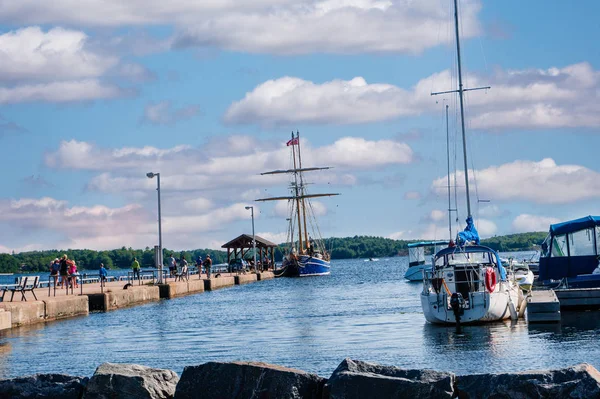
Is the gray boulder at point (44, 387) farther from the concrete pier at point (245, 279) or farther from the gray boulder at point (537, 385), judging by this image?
the concrete pier at point (245, 279)

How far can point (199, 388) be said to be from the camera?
43.0 feet

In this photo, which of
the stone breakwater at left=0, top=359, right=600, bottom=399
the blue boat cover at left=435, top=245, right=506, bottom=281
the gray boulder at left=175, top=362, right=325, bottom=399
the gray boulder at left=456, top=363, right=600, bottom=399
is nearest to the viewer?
the gray boulder at left=456, top=363, right=600, bottom=399

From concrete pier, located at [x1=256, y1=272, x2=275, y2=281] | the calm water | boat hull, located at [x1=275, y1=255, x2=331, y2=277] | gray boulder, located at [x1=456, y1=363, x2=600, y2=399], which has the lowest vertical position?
the calm water

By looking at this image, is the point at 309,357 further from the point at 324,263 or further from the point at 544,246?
the point at 324,263

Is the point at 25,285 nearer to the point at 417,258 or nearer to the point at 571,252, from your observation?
the point at 571,252

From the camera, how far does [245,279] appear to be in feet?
282

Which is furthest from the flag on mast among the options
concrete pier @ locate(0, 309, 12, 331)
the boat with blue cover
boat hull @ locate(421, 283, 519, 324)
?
concrete pier @ locate(0, 309, 12, 331)

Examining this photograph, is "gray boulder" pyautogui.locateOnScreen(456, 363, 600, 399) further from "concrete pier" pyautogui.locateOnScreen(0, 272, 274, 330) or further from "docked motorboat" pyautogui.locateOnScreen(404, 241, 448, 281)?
"docked motorboat" pyautogui.locateOnScreen(404, 241, 448, 281)

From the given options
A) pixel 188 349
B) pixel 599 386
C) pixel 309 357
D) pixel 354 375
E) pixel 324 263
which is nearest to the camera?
pixel 599 386

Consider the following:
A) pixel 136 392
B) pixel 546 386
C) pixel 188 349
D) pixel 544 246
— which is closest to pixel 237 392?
pixel 136 392

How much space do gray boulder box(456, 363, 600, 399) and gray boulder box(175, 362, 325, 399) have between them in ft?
6.57

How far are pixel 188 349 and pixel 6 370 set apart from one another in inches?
238

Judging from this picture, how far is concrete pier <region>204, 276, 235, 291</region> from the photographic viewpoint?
6812 centimetres

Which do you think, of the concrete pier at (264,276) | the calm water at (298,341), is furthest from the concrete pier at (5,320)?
the concrete pier at (264,276)
